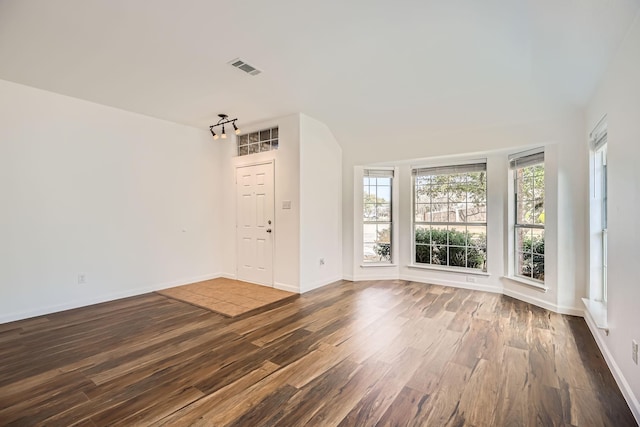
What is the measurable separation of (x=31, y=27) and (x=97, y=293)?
3134 mm

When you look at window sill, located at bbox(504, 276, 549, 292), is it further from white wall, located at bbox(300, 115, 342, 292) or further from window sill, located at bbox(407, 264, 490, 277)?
white wall, located at bbox(300, 115, 342, 292)

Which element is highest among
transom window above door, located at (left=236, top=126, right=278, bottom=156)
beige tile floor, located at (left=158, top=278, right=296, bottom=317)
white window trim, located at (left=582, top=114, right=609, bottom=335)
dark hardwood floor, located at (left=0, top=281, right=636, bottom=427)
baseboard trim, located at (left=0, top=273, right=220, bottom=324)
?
transom window above door, located at (left=236, top=126, right=278, bottom=156)

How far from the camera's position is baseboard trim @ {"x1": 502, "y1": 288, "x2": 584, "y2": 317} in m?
3.56

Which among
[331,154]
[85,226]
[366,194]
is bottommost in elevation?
[85,226]

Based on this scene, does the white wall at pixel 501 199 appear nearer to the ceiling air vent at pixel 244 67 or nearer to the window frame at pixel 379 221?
the window frame at pixel 379 221

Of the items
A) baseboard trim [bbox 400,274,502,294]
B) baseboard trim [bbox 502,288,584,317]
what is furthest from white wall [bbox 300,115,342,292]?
baseboard trim [bbox 502,288,584,317]

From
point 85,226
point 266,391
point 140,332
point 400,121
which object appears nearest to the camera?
point 266,391

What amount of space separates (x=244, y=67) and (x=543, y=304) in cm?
448

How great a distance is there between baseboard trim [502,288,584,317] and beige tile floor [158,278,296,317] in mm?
3105

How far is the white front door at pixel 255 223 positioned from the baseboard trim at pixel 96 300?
85cm

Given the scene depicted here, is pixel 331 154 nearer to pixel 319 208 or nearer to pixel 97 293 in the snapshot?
pixel 319 208

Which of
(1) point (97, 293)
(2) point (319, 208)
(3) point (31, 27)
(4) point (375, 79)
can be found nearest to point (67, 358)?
(1) point (97, 293)

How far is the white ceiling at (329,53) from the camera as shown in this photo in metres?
2.18

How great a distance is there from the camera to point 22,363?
8.13 feet
